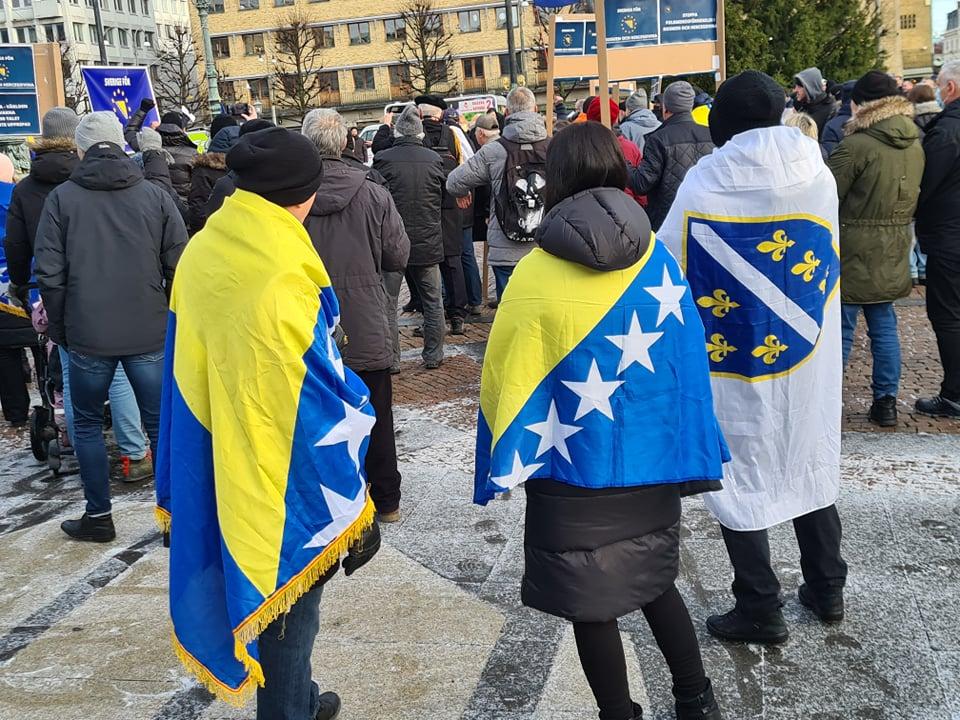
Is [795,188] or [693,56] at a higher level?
[693,56]

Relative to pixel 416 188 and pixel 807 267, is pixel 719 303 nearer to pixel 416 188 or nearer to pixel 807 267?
pixel 807 267

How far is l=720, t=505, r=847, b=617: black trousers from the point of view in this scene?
11.9 ft

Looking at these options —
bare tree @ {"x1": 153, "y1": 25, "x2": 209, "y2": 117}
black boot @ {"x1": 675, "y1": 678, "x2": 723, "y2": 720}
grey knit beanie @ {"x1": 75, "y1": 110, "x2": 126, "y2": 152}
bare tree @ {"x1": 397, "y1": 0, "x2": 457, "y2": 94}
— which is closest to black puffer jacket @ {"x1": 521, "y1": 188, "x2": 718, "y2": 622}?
black boot @ {"x1": 675, "y1": 678, "x2": 723, "y2": 720}

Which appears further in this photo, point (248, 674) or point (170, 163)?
point (170, 163)

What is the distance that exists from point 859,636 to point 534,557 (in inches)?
63.5

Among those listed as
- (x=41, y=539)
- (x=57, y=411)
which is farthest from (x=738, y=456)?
(x=57, y=411)

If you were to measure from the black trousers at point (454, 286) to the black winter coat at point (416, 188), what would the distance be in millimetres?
1222

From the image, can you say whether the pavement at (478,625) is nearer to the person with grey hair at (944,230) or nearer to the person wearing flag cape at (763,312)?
the person wearing flag cape at (763,312)

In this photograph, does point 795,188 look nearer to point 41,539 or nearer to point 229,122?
point 41,539

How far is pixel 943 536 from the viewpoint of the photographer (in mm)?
4574

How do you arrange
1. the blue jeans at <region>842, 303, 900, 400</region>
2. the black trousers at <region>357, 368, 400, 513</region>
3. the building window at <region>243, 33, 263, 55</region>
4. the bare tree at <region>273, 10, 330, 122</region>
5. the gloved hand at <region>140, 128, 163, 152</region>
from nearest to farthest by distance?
the black trousers at <region>357, 368, 400, 513</region>, the blue jeans at <region>842, 303, 900, 400</region>, the gloved hand at <region>140, 128, 163, 152</region>, the bare tree at <region>273, 10, 330, 122</region>, the building window at <region>243, 33, 263, 55</region>

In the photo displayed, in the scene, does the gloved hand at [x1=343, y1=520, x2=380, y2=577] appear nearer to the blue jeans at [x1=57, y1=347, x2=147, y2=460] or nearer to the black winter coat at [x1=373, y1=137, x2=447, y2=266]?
the blue jeans at [x1=57, y1=347, x2=147, y2=460]

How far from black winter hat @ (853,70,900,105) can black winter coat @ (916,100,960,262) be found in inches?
14.8

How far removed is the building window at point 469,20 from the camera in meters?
67.6
